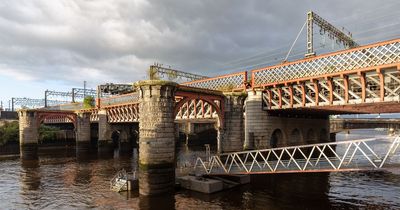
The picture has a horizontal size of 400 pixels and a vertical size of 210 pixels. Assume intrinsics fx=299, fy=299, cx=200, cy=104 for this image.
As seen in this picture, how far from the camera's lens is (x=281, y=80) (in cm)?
4122

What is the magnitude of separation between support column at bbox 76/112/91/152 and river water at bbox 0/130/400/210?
27.5 meters

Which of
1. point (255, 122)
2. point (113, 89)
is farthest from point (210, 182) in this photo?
point (113, 89)

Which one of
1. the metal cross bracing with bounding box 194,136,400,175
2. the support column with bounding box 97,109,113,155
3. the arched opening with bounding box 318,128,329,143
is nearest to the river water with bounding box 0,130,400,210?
the metal cross bracing with bounding box 194,136,400,175

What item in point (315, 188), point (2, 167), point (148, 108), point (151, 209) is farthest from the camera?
point (2, 167)

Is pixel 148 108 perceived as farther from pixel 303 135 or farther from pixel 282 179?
pixel 303 135

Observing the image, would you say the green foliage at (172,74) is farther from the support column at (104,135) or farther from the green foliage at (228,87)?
the green foliage at (228,87)

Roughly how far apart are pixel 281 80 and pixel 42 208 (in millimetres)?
31877

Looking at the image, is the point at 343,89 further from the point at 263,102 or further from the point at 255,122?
the point at 255,122

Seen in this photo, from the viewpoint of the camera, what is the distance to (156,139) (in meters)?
29.8

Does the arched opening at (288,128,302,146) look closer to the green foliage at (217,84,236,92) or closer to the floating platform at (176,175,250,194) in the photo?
the green foliage at (217,84,236,92)

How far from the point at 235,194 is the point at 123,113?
43960mm

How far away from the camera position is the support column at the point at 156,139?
2942 cm

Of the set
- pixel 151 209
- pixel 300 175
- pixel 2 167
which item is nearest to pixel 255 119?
pixel 300 175

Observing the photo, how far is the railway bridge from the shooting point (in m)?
30.2
